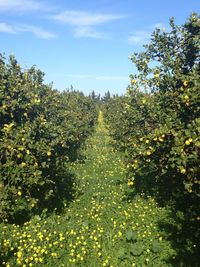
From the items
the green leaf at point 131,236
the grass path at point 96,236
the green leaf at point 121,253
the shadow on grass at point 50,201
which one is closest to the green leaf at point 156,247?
the grass path at point 96,236

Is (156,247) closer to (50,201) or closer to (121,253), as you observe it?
(121,253)

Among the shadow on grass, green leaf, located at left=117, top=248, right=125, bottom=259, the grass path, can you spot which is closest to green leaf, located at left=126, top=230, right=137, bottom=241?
the grass path

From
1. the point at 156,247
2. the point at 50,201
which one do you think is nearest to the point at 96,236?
the point at 156,247

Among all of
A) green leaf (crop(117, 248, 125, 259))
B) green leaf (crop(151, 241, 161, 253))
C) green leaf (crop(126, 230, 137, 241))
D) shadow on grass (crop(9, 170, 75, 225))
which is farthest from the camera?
shadow on grass (crop(9, 170, 75, 225))

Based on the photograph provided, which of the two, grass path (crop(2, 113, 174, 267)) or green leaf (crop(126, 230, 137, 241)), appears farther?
green leaf (crop(126, 230, 137, 241))

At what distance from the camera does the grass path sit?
27.4 feet

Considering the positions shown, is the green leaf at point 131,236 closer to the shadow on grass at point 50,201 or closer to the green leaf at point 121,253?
the green leaf at point 121,253

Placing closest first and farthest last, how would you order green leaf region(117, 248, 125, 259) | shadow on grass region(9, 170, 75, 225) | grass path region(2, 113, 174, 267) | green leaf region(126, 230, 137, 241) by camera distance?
grass path region(2, 113, 174, 267)
green leaf region(117, 248, 125, 259)
green leaf region(126, 230, 137, 241)
shadow on grass region(9, 170, 75, 225)

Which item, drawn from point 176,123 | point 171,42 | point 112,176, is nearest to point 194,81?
point 176,123

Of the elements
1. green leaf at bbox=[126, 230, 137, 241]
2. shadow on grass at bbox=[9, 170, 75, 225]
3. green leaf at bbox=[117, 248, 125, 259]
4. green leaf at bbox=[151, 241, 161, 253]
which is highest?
shadow on grass at bbox=[9, 170, 75, 225]

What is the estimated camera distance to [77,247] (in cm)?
884

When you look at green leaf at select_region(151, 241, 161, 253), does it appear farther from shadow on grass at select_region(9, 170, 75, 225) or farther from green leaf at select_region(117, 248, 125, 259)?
shadow on grass at select_region(9, 170, 75, 225)

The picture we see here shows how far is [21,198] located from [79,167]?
7203mm

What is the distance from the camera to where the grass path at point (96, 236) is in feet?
27.4
